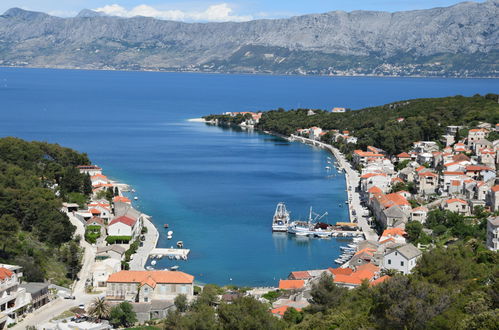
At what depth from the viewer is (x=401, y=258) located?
19.0 m

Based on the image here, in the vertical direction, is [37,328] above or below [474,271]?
below

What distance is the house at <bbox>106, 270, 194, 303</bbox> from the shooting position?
56.5 feet

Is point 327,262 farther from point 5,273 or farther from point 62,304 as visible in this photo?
point 5,273

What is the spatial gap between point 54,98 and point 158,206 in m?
68.5

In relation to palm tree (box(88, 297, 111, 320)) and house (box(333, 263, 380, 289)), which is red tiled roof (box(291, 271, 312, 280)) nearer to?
house (box(333, 263, 380, 289))

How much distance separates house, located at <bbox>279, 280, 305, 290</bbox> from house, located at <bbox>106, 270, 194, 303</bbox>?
2406 mm

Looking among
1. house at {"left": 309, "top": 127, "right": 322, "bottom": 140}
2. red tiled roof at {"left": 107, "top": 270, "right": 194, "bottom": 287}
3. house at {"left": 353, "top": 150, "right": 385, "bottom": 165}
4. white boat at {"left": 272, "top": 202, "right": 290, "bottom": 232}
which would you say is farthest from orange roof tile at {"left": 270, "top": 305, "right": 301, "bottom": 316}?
house at {"left": 309, "top": 127, "right": 322, "bottom": 140}

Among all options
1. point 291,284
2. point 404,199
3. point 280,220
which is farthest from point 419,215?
point 291,284

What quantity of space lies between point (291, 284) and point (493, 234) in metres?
6.11

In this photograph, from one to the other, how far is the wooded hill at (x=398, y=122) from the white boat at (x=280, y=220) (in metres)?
15.3

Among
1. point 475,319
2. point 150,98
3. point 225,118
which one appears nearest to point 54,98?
point 150,98

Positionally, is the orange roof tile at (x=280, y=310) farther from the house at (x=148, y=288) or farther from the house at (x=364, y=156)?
the house at (x=364, y=156)

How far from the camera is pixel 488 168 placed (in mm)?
29422

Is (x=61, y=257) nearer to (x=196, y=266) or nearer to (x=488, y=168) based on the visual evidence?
(x=196, y=266)
